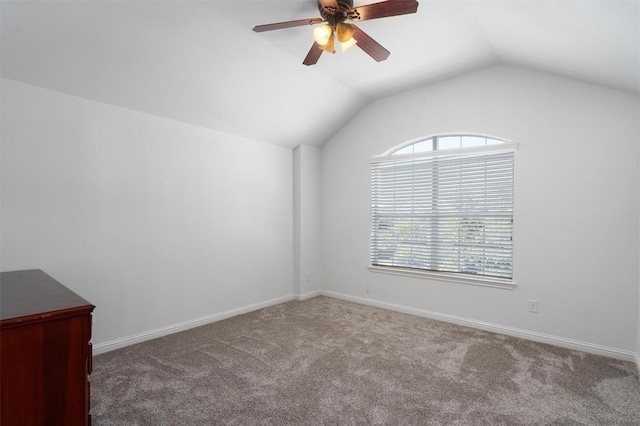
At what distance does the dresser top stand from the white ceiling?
1.68 metres

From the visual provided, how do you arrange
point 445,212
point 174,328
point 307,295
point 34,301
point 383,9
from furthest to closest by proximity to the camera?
point 307,295 < point 445,212 < point 174,328 < point 383,9 < point 34,301

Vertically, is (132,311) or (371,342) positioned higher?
(132,311)

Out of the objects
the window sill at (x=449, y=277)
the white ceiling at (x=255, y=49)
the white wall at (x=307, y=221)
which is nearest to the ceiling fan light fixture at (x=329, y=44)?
the white ceiling at (x=255, y=49)

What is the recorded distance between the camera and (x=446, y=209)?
394cm

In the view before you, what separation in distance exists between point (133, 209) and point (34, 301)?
177cm

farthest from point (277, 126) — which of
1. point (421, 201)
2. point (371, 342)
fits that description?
point (371, 342)

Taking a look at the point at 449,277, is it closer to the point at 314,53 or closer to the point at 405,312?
the point at 405,312

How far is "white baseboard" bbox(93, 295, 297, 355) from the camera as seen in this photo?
117 inches

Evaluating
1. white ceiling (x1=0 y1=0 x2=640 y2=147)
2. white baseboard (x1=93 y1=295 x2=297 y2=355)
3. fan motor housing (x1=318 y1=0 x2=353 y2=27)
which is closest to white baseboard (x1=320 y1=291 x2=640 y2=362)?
white baseboard (x1=93 y1=295 x2=297 y2=355)

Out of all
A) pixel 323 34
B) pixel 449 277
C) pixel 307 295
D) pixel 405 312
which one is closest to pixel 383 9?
pixel 323 34

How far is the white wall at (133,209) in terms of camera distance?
8.57 feet

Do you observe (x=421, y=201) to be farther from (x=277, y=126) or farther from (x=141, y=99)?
(x=141, y=99)

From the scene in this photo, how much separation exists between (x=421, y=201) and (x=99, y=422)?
3.68 meters

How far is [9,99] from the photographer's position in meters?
2.52
